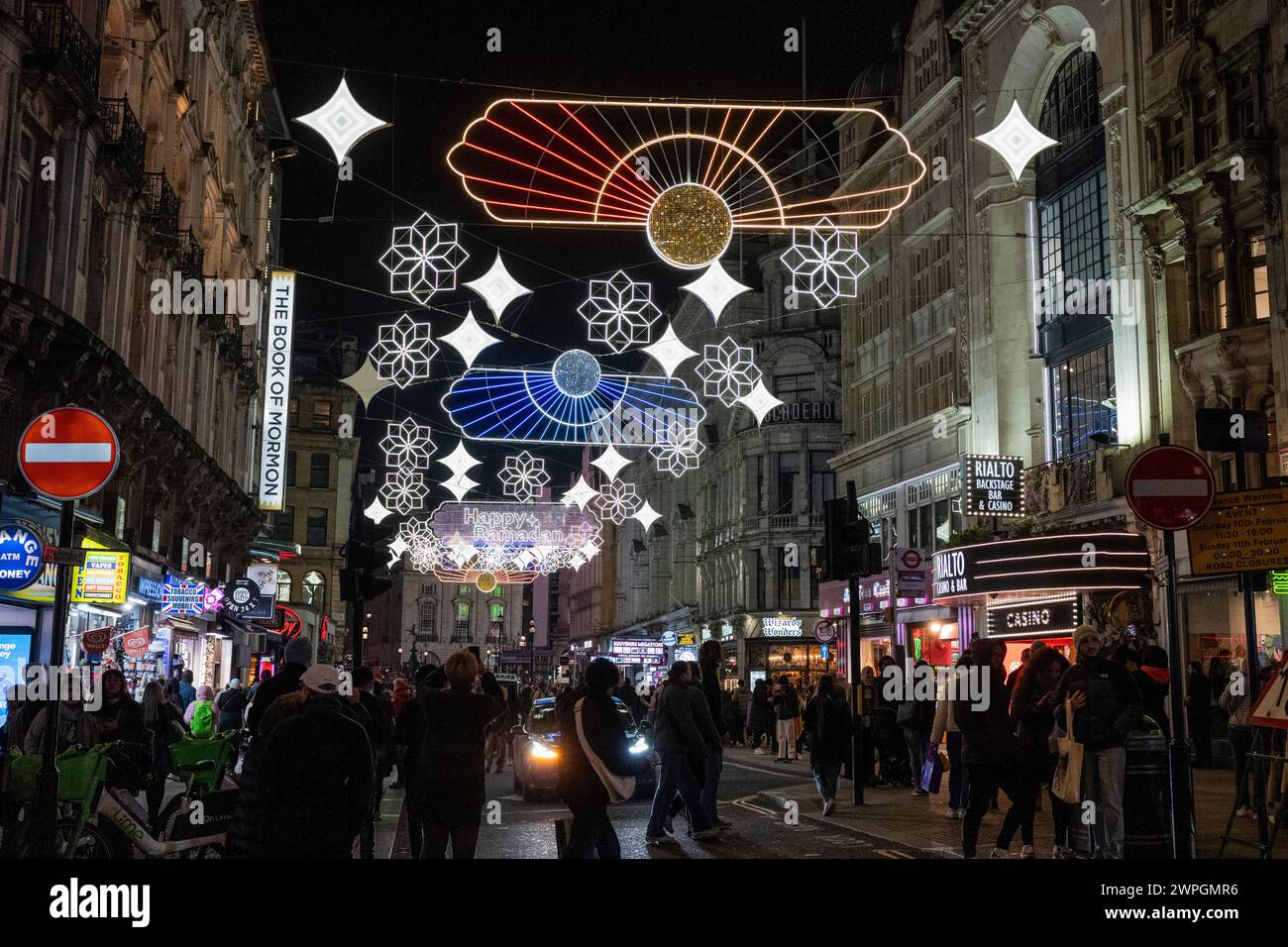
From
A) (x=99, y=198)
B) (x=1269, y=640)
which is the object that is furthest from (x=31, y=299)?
(x=1269, y=640)

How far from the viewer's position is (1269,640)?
2452 centimetres

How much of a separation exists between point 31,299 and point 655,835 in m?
11.7

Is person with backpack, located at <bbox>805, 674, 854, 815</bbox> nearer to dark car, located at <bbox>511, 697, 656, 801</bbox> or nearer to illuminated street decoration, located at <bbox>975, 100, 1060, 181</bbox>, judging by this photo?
dark car, located at <bbox>511, 697, 656, 801</bbox>

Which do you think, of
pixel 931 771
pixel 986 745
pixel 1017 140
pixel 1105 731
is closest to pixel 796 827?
pixel 931 771

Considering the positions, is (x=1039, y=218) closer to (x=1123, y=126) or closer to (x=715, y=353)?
(x=1123, y=126)

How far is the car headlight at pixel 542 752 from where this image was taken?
1953 cm

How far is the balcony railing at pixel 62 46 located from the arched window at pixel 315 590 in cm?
5451

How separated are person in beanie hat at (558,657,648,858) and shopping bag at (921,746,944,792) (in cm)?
997

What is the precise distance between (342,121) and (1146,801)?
11451 mm

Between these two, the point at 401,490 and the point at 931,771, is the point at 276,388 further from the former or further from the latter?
the point at 931,771

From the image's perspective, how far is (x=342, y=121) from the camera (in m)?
16.2

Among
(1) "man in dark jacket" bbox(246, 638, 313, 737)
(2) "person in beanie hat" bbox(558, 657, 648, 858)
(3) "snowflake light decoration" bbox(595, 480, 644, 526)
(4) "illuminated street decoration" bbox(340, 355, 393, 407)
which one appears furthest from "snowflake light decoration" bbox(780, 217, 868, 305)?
(2) "person in beanie hat" bbox(558, 657, 648, 858)

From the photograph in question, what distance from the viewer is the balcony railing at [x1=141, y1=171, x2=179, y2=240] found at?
28906 millimetres

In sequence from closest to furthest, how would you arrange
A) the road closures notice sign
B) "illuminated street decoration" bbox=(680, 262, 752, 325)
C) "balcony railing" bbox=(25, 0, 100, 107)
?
the road closures notice sign, "illuminated street decoration" bbox=(680, 262, 752, 325), "balcony railing" bbox=(25, 0, 100, 107)
